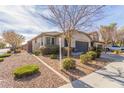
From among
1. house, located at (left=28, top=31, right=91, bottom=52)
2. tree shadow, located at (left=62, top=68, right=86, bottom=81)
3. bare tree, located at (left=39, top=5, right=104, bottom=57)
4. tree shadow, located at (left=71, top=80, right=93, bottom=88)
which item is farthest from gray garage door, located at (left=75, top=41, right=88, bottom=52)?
tree shadow, located at (left=71, top=80, right=93, bottom=88)

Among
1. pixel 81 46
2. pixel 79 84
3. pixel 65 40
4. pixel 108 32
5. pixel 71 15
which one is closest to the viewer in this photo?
pixel 79 84

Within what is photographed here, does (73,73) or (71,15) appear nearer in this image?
(73,73)

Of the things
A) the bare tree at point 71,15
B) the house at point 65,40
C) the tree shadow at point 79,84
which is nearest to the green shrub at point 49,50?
the house at point 65,40

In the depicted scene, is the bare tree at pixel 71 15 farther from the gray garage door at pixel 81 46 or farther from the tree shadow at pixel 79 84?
the gray garage door at pixel 81 46

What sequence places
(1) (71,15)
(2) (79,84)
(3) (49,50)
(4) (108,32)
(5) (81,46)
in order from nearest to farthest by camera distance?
(2) (79,84) < (1) (71,15) < (3) (49,50) < (5) (81,46) < (4) (108,32)

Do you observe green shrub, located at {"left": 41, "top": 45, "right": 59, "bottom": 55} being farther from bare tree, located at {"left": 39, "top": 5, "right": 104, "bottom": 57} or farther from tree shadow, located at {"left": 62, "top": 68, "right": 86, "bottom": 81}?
tree shadow, located at {"left": 62, "top": 68, "right": 86, "bottom": 81}

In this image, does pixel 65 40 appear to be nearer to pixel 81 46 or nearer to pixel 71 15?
pixel 81 46

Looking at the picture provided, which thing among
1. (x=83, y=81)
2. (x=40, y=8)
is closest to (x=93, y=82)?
(x=83, y=81)

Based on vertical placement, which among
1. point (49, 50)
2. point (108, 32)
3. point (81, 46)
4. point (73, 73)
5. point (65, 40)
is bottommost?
point (73, 73)

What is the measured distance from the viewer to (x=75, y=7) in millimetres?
10102

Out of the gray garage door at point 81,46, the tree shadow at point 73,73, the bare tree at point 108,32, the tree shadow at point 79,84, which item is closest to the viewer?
the tree shadow at point 79,84

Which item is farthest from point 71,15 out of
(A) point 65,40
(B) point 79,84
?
(A) point 65,40
